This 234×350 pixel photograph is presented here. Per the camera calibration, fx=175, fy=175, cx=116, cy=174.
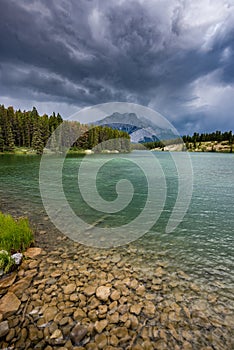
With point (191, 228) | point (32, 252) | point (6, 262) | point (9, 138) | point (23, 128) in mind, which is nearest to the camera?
point (6, 262)

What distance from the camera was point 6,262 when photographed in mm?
5883

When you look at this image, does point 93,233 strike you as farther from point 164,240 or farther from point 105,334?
point 105,334

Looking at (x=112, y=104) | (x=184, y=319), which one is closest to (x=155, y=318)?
(x=184, y=319)

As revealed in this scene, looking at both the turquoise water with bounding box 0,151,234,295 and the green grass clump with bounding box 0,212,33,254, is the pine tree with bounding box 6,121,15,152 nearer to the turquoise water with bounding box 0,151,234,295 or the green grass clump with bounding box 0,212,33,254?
the turquoise water with bounding box 0,151,234,295

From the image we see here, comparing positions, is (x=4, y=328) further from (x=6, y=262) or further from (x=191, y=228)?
(x=191, y=228)

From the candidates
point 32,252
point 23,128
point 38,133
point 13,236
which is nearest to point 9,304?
point 32,252

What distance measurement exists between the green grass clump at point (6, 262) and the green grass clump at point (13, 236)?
42 cm

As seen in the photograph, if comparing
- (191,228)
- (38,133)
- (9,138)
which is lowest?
(191,228)

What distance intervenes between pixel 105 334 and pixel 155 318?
1315 millimetres

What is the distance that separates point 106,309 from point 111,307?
147 mm

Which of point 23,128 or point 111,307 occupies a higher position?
point 23,128

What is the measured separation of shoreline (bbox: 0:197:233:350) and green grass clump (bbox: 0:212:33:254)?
2.97 feet

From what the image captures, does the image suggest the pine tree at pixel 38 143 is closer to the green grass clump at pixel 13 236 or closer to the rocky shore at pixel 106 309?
the green grass clump at pixel 13 236

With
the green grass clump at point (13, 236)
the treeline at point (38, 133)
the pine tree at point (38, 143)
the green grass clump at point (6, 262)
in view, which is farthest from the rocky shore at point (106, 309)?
the pine tree at point (38, 143)
